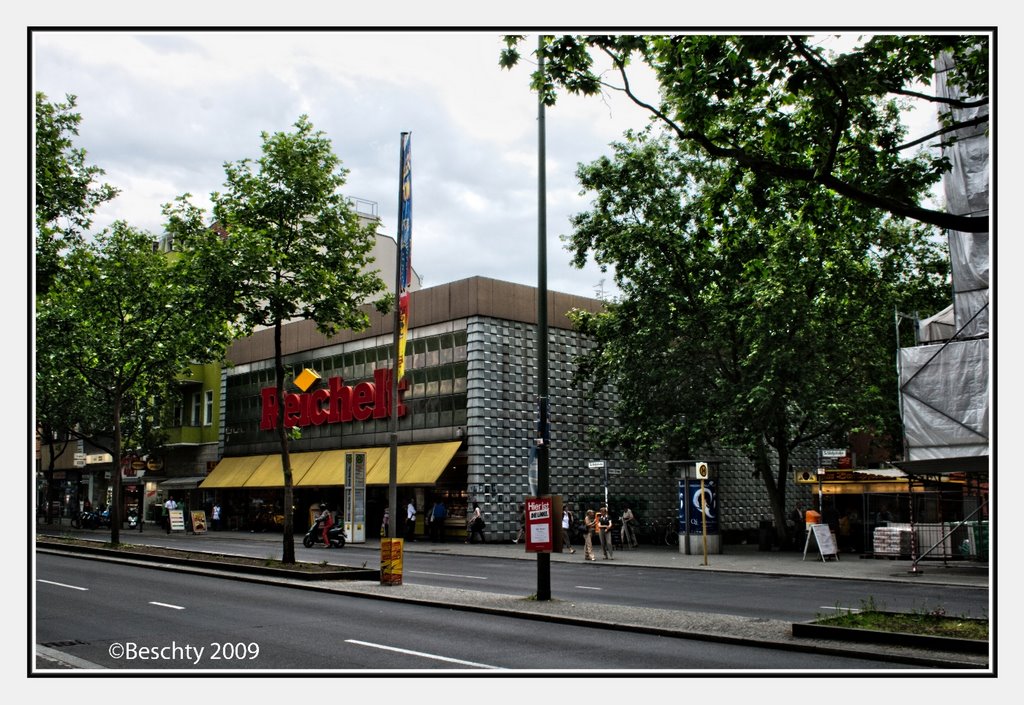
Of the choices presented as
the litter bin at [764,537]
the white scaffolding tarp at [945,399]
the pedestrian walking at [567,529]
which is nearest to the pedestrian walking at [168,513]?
the pedestrian walking at [567,529]

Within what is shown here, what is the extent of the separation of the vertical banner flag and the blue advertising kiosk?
1407 centimetres

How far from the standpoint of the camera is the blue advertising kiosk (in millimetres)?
30844

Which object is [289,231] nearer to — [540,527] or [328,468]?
[540,527]

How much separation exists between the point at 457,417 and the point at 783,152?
25.6 m

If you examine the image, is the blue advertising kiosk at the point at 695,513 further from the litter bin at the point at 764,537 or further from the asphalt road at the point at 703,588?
the asphalt road at the point at 703,588

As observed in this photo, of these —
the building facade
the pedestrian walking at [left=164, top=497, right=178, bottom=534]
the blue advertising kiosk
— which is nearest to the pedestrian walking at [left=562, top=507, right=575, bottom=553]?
the building facade

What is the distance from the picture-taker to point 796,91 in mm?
11383

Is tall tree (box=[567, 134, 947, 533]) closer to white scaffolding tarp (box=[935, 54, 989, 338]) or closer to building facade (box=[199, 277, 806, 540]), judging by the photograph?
building facade (box=[199, 277, 806, 540])

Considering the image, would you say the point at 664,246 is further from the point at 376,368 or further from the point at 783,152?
the point at 783,152

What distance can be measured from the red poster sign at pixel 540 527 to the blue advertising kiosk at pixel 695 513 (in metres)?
15.3

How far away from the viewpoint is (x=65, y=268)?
20562mm

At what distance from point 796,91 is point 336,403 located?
113 feet

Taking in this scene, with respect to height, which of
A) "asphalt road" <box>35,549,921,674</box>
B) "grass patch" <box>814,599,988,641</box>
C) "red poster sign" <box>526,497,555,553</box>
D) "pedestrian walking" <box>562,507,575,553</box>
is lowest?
"pedestrian walking" <box>562,507,575,553</box>

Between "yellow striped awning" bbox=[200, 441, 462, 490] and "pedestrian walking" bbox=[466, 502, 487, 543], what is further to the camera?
"yellow striped awning" bbox=[200, 441, 462, 490]
